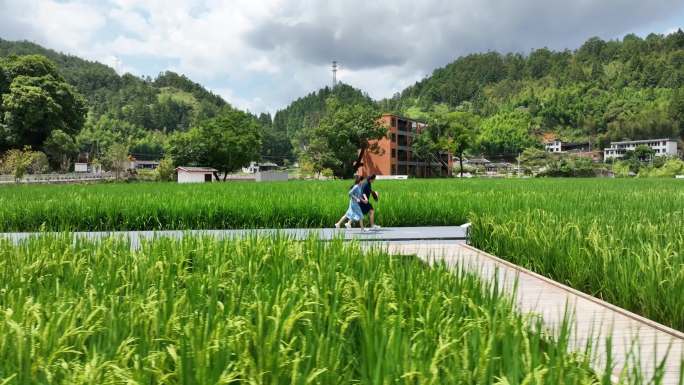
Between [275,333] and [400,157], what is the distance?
242 ft

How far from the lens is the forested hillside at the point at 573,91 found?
113 meters

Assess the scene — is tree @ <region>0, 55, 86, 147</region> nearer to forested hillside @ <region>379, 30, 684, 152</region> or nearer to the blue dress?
the blue dress

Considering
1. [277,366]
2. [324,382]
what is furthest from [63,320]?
[324,382]

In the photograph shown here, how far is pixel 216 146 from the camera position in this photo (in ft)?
191

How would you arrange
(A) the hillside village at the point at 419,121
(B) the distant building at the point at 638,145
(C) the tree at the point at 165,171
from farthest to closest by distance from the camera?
(B) the distant building at the point at 638,145 < (A) the hillside village at the point at 419,121 < (C) the tree at the point at 165,171

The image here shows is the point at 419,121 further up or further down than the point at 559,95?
further down

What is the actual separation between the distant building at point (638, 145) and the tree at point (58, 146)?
344ft

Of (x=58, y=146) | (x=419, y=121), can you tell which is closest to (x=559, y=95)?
(x=419, y=121)

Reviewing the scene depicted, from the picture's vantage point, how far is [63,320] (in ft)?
9.56

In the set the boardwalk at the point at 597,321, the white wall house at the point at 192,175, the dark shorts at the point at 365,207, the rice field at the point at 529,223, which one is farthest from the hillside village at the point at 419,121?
the boardwalk at the point at 597,321

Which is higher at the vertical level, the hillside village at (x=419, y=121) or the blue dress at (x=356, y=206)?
the hillside village at (x=419, y=121)

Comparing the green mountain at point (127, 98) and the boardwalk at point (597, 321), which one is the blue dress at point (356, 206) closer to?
the boardwalk at point (597, 321)

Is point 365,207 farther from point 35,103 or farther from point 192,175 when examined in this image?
point 35,103

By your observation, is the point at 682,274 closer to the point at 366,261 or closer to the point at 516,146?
the point at 366,261
